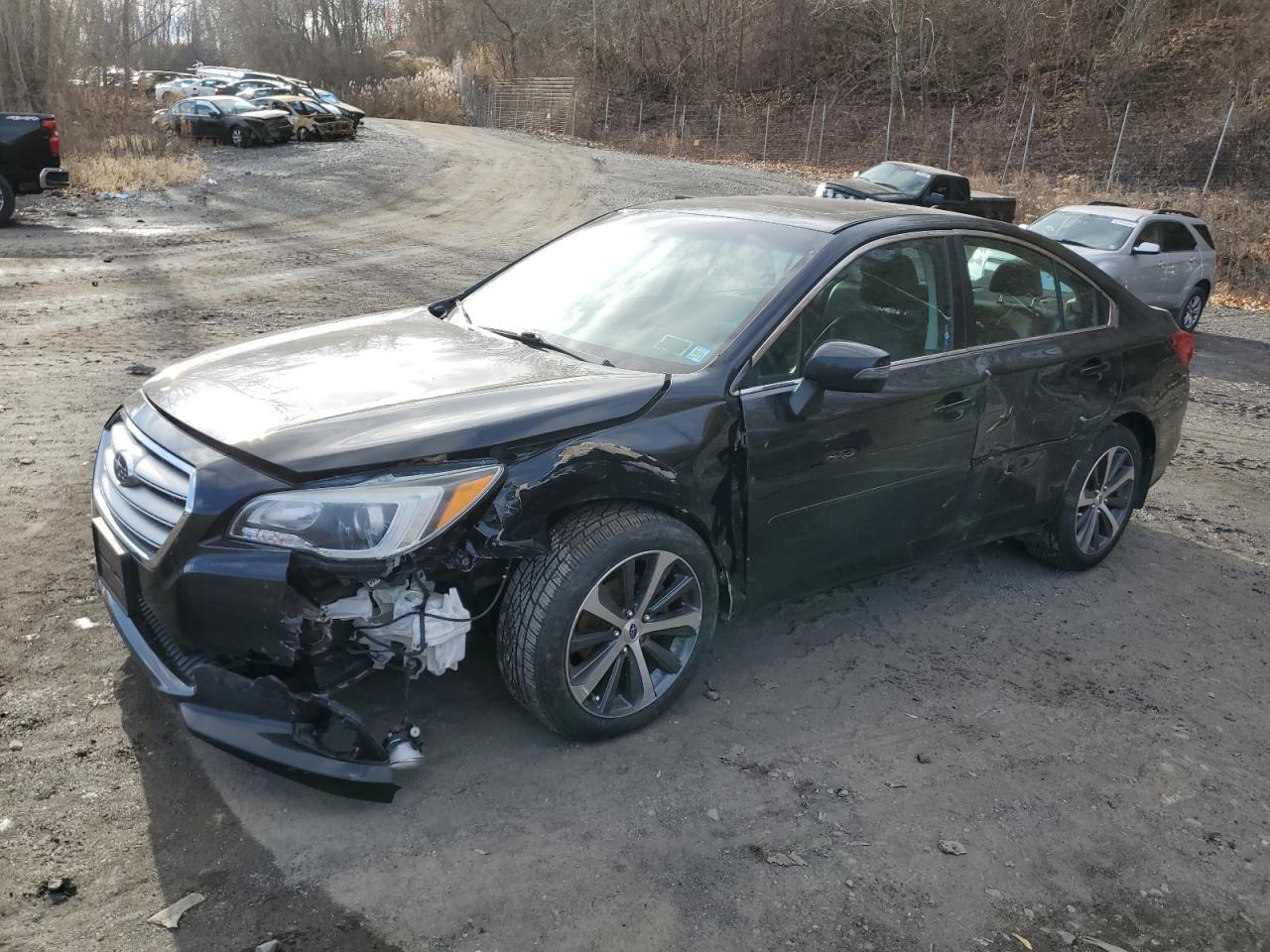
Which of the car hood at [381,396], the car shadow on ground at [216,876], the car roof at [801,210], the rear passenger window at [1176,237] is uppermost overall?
the car roof at [801,210]

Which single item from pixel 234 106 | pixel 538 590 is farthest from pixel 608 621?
pixel 234 106

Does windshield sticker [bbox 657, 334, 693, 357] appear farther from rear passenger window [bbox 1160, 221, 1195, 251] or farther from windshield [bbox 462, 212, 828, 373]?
rear passenger window [bbox 1160, 221, 1195, 251]

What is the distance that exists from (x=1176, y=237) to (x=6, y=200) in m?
16.1

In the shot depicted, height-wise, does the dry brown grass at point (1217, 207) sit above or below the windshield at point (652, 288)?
below

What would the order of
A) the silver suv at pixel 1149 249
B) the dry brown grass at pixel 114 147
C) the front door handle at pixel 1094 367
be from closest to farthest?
the front door handle at pixel 1094 367
the silver suv at pixel 1149 249
the dry brown grass at pixel 114 147

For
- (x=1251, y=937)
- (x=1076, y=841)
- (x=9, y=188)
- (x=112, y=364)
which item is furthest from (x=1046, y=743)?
(x=9, y=188)

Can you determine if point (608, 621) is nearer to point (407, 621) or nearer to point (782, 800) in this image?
point (407, 621)

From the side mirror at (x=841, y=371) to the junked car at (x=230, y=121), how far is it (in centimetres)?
2902

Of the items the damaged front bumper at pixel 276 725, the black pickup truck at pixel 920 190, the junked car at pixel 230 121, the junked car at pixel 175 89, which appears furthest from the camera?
the junked car at pixel 175 89

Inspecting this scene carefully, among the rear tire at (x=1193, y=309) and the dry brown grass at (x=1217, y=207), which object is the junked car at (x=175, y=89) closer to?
the dry brown grass at (x=1217, y=207)

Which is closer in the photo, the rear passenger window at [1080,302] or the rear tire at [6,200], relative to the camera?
the rear passenger window at [1080,302]

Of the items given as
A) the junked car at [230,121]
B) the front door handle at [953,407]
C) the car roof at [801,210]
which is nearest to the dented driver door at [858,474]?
the front door handle at [953,407]

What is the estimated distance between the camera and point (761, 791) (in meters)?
→ 3.26

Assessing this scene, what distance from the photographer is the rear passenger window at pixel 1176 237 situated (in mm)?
13336
